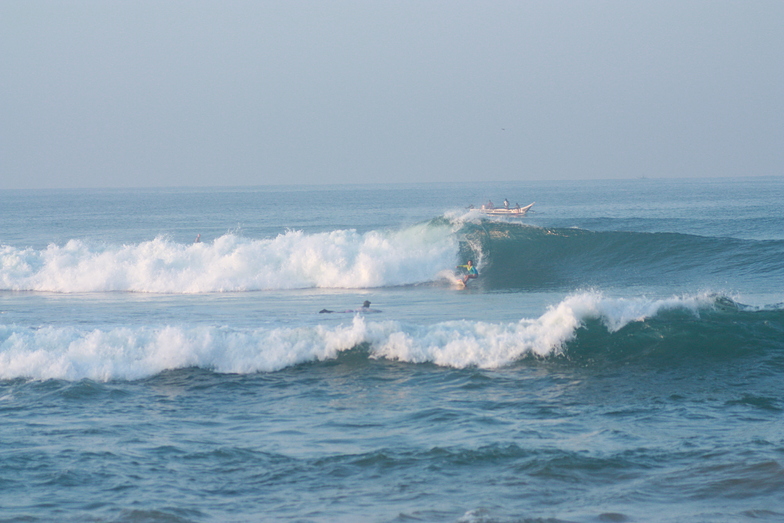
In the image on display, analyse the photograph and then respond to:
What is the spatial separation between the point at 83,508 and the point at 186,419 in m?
2.78

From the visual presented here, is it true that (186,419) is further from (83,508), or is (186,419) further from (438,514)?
(438,514)

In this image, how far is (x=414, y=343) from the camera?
508 inches

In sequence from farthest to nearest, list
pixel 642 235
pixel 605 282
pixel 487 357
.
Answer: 1. pixel 642 235
2. pixel 605 282
3. pixel 487 357

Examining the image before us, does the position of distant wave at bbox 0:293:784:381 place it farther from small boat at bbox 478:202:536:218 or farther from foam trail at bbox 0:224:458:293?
small boat at bbox 478:202:536:218

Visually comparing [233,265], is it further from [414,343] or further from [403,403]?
[403,403]

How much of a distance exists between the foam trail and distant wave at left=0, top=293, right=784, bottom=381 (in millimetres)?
10524

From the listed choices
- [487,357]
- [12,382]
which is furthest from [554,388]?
[12,382]

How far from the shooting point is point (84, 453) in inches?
329

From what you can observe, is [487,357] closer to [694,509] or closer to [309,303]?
[694,509]

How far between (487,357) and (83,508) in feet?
23.5

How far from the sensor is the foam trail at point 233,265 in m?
24.3

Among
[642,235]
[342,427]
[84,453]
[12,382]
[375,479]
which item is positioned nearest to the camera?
[375,479]

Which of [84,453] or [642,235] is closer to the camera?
→ [84,453]

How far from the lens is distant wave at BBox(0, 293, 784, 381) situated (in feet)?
40.5
